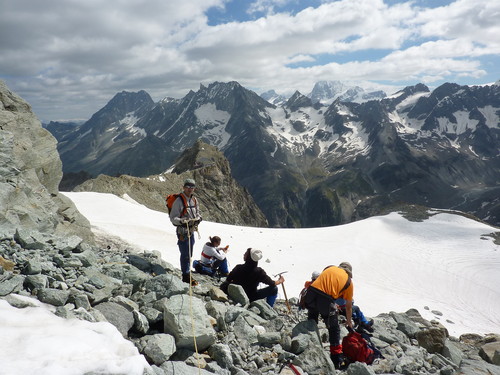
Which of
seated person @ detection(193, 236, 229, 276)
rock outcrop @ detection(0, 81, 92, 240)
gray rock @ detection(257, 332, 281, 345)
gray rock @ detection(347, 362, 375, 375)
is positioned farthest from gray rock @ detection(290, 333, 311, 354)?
rock outcrop @ detection(0, 81, 92, 240)

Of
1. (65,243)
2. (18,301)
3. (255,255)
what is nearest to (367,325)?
(255,255)

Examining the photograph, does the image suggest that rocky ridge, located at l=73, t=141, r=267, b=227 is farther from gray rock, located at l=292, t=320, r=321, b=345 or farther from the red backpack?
the red backpack

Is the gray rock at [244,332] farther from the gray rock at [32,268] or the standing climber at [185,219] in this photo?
the gray rock at [32,268]

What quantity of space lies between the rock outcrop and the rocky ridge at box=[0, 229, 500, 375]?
2.16 meters

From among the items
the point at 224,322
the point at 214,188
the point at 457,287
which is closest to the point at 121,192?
the point at 214,188

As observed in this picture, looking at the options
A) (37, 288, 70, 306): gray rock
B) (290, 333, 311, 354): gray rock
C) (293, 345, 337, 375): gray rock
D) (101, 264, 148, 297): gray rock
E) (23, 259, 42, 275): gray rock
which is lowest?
(293, 345, 337, 375): gray rock

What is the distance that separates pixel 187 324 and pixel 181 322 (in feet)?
0.47

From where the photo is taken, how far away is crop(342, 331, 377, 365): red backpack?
8.80m

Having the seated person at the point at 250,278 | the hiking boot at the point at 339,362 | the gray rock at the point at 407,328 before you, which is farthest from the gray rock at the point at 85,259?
the gray rock at the point at 407,328

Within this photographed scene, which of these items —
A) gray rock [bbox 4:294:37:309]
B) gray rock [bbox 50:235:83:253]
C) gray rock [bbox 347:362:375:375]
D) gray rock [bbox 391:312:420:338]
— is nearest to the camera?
gray rock [bbox 4:294:37:309]

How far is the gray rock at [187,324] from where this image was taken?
23.1 feet

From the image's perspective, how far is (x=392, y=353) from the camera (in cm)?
1010

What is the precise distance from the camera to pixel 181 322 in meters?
7.18

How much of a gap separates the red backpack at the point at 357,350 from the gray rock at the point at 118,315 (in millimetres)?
5578
